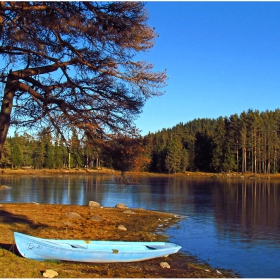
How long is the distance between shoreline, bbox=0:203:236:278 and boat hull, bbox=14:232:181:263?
0.17 m

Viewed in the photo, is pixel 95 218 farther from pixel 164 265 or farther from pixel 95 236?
pixel 164 265

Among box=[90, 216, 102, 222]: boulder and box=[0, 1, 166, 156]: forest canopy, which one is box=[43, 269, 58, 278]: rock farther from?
box=[90, 216, 102, 222]: boulder

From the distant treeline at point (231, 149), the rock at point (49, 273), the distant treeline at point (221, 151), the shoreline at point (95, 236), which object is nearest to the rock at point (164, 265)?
the shoreline at point (95, 236)

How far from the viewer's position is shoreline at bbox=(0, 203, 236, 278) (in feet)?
30.3

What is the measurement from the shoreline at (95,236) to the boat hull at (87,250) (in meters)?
Result: 0.17

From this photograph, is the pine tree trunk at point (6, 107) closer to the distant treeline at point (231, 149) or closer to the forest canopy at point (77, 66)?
the forest canopy at point (77, 66)

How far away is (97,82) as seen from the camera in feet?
32.8

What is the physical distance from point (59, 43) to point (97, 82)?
140 cm

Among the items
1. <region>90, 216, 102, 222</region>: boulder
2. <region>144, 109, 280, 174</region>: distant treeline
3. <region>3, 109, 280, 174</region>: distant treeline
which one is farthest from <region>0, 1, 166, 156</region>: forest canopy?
<region>144, 109, 280, 174</region>: distant treeline

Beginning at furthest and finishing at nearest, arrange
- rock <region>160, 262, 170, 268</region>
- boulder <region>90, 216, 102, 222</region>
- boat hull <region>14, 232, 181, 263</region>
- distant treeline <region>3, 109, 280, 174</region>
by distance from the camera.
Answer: distant treeline <region>3, 109, 280, 174</region> → boulder <region>90, 216, 102, 222</region> → rock <region>160, 262, 170, 268</region> → boat hull <region>14, 232, 181, 263</region>

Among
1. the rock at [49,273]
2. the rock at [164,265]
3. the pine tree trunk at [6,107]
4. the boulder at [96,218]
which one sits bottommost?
the rock at [164,265]

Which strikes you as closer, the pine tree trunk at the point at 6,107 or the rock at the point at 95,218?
the pine tree trunk at the point at 6,107

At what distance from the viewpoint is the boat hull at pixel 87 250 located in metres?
9.80

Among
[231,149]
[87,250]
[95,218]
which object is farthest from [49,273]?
[231,149]
